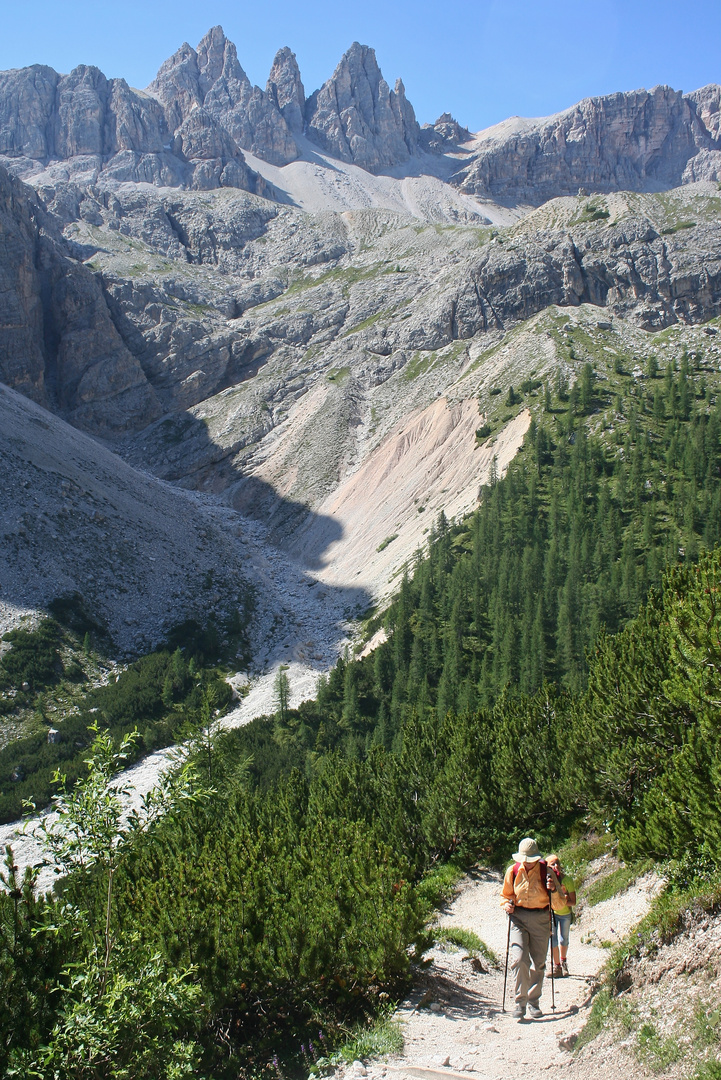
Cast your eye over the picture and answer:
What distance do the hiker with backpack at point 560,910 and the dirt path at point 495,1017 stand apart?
383mm

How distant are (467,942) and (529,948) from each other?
5.97 m

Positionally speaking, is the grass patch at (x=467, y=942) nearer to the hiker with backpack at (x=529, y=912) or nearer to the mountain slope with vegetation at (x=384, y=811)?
the mountain slope with vegetation at (x=384, y=811)

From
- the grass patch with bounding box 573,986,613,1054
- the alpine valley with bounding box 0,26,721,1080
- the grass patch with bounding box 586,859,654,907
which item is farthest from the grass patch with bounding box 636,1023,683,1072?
the grass patch with bounding box 586,859,654,907

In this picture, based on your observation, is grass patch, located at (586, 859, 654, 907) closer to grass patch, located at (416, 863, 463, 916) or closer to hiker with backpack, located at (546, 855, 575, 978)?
hiker with backpack, located at (546, 855, 575, 978)

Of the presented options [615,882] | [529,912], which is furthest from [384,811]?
[529,912]

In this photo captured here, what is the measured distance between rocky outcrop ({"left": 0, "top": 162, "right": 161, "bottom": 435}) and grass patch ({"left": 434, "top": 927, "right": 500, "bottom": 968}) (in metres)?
133

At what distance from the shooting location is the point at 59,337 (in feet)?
468

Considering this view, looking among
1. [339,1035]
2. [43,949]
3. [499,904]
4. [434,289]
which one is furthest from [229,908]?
[434,289]

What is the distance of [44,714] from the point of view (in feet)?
218

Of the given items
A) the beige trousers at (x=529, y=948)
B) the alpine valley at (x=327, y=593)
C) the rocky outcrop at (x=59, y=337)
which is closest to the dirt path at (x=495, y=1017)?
the beige trousers at (x=529, y=948)

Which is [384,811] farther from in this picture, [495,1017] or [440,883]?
[495,1017]

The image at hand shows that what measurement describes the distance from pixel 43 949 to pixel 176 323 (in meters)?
154

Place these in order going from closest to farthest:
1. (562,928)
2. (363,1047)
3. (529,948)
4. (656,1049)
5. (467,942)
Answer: (656,1049)
(363,1047)
(529,948)
(562,928)
(467,942)

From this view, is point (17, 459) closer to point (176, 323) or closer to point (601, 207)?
point (176, 323)
